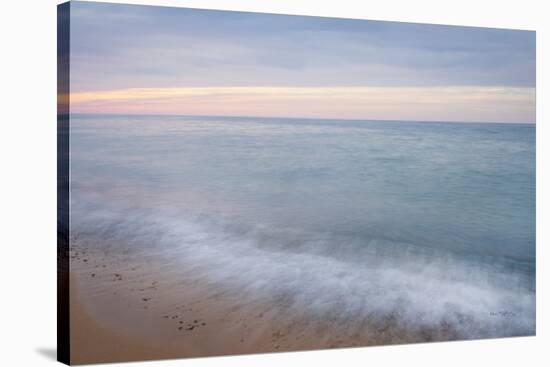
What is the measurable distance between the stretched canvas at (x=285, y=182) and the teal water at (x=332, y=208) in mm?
13

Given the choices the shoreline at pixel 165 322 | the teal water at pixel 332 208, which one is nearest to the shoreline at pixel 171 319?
the shoreline at pixel 165 322

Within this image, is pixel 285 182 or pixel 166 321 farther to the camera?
pixel 285 182

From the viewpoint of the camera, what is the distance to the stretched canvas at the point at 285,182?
7.49 meters

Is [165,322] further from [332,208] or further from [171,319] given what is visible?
[332,208]

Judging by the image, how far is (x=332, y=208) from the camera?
8.26 m

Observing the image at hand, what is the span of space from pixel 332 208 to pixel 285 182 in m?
0.44

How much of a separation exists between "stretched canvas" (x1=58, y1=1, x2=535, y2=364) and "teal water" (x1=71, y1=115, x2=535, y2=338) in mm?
13

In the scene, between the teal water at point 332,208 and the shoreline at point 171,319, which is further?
the teal water at point 332,208
